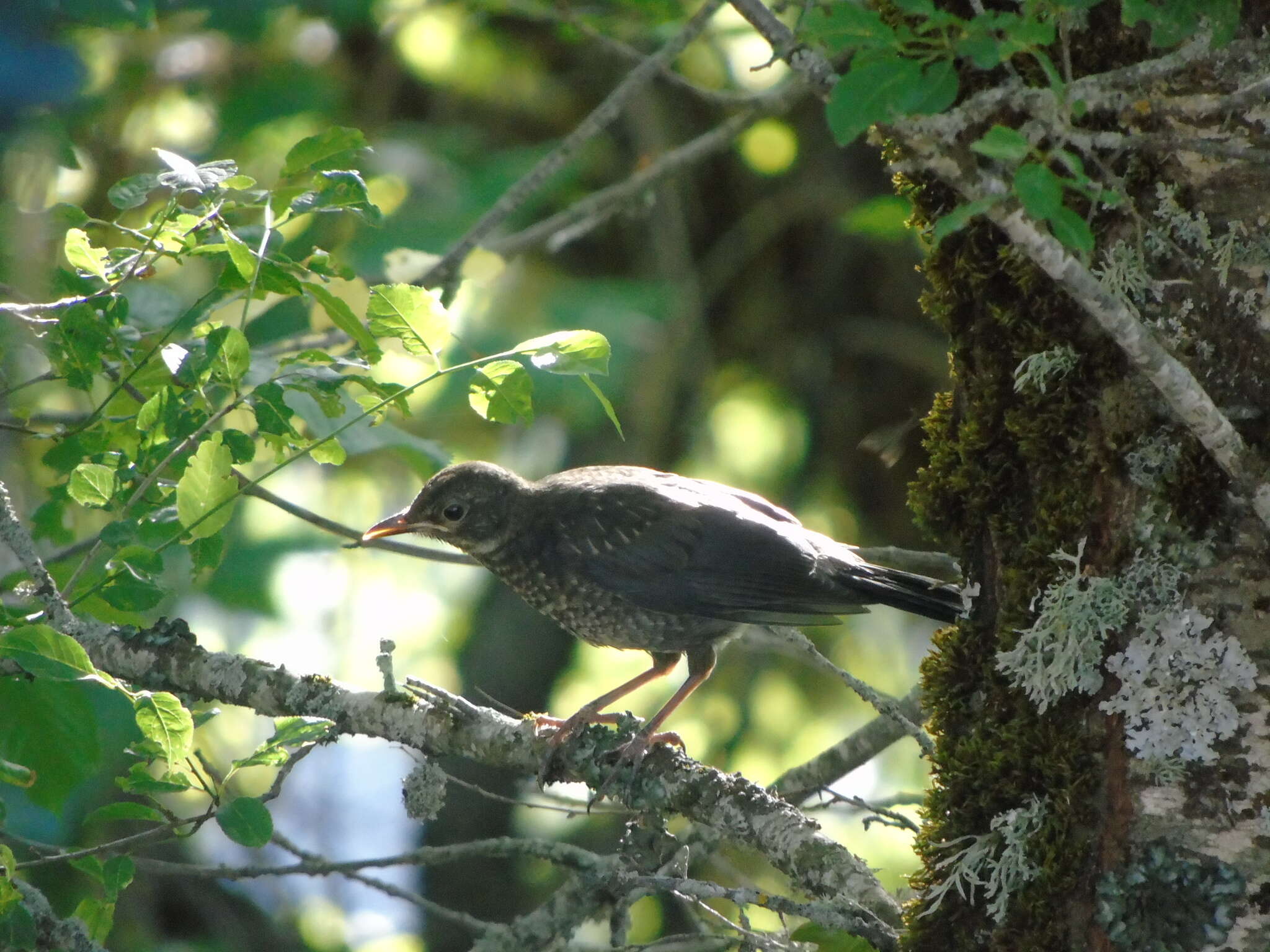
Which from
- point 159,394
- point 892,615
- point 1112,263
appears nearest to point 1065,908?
point 1112,263

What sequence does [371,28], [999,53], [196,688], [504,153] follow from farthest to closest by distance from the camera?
[371,28] < [504,153] < [196,688] < [999,53]

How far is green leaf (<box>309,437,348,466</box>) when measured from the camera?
→ 2549 mm

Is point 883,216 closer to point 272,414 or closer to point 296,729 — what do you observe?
point 272,414

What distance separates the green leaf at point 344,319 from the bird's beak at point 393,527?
130 centimetres

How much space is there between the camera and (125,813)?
2041mm

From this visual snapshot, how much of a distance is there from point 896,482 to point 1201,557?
3.99m

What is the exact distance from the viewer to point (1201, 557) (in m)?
Result: 2.12

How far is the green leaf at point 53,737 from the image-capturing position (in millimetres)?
2131

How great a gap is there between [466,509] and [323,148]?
70.9 inches

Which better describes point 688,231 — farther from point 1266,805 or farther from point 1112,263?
point 1266,805

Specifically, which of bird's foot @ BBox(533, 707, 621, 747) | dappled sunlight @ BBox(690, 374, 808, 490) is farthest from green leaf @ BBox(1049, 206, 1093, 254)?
dappled sunlight @ BBox(690, 374, 808, 490)

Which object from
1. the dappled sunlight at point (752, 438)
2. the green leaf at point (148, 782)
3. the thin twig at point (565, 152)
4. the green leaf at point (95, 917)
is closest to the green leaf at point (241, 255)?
the green leaf at point (148, 782)

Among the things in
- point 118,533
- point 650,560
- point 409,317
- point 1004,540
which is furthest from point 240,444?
point 650,560

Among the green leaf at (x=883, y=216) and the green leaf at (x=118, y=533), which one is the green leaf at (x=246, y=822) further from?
the green leaf at (x=883, y=216)
